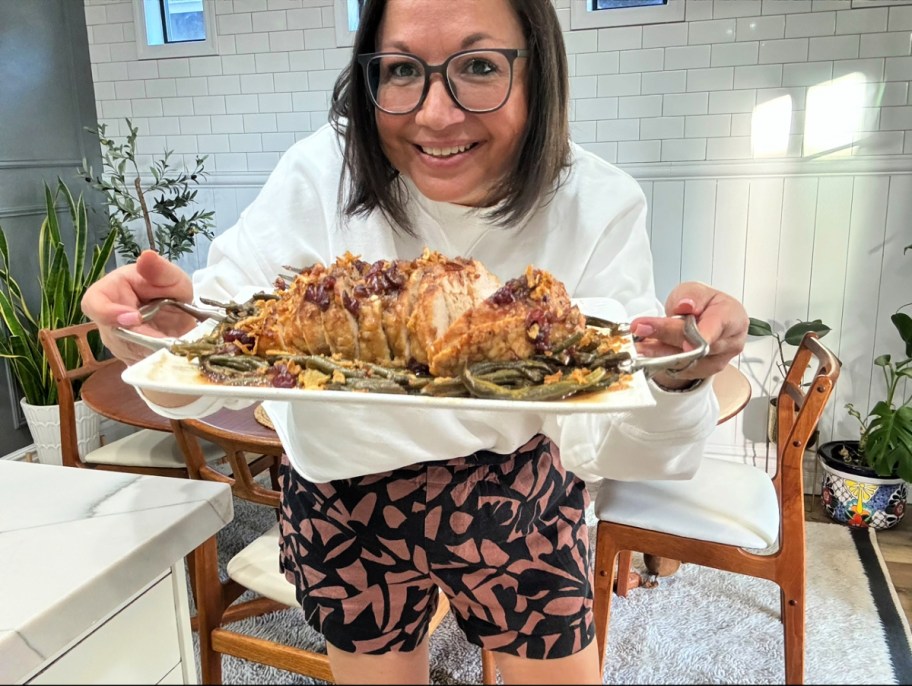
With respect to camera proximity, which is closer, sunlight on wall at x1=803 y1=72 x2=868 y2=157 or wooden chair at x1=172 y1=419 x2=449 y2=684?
wooden chair at x1=172 y1=419 x2=449 y2=684

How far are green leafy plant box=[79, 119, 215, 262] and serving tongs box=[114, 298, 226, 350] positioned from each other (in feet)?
6.02

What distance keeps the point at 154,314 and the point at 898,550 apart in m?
2.05

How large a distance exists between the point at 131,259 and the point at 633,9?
77.5 inches

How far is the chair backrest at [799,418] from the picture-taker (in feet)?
4.03

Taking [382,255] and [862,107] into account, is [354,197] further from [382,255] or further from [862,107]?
[862,107]

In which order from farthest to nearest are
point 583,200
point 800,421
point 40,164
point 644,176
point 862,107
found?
point 40,164
point 644,176
point 862,107
point 800,421
point 583,200

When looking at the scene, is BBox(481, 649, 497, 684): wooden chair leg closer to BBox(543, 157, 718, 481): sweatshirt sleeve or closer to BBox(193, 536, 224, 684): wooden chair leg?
BBox(543, 157, 718, 481): sweatshirt sleeve

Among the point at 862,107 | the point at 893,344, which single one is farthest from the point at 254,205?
the point at 893,344

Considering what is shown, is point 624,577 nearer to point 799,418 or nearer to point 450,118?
point 799,418

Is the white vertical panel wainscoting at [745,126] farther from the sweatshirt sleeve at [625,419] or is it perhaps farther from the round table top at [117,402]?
the sweatshirt sleeve at [625,419]

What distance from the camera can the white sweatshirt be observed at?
0.71m

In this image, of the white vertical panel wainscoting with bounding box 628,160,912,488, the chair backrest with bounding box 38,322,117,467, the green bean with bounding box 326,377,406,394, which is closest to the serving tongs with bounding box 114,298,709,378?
the green bean with bounding box 326,377,406,394

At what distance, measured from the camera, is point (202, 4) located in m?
2.22

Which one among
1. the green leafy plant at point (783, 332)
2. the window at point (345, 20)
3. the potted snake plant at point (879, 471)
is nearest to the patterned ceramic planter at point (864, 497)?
the potted snake plant at point (879, 471)
